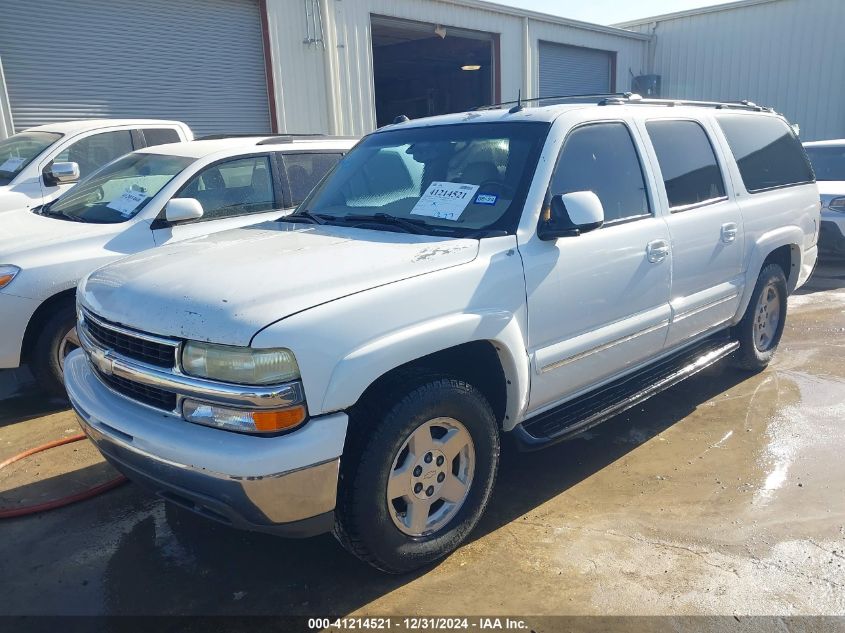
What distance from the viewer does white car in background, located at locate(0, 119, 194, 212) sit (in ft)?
Result: 21.9

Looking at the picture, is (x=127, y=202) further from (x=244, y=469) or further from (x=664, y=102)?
(x=664, y=102)

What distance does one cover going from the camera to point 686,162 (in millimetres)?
4258

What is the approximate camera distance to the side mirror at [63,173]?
21.6 ft

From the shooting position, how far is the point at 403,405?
8.72 ft

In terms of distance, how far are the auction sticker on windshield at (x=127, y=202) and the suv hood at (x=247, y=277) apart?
2.05 m

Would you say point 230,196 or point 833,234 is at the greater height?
point 230,196

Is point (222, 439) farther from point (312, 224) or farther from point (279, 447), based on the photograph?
point (312, 224)

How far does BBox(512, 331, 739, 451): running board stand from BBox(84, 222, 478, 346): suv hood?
37.5 inches

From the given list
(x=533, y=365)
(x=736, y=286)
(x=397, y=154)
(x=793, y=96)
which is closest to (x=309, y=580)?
(x=533, y=365)

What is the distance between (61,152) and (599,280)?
19.6 ft

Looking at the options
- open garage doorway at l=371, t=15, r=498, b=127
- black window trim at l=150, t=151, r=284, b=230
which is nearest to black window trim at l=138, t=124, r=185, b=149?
black window trim at l=150, t=151, r=284, b=230

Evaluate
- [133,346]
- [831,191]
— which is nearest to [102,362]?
[133,346]

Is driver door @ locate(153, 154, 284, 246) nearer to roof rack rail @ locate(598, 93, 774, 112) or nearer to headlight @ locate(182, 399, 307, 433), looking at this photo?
roof rack rail @ locate(598, 93, 774, 112)

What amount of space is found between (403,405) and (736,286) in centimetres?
300
